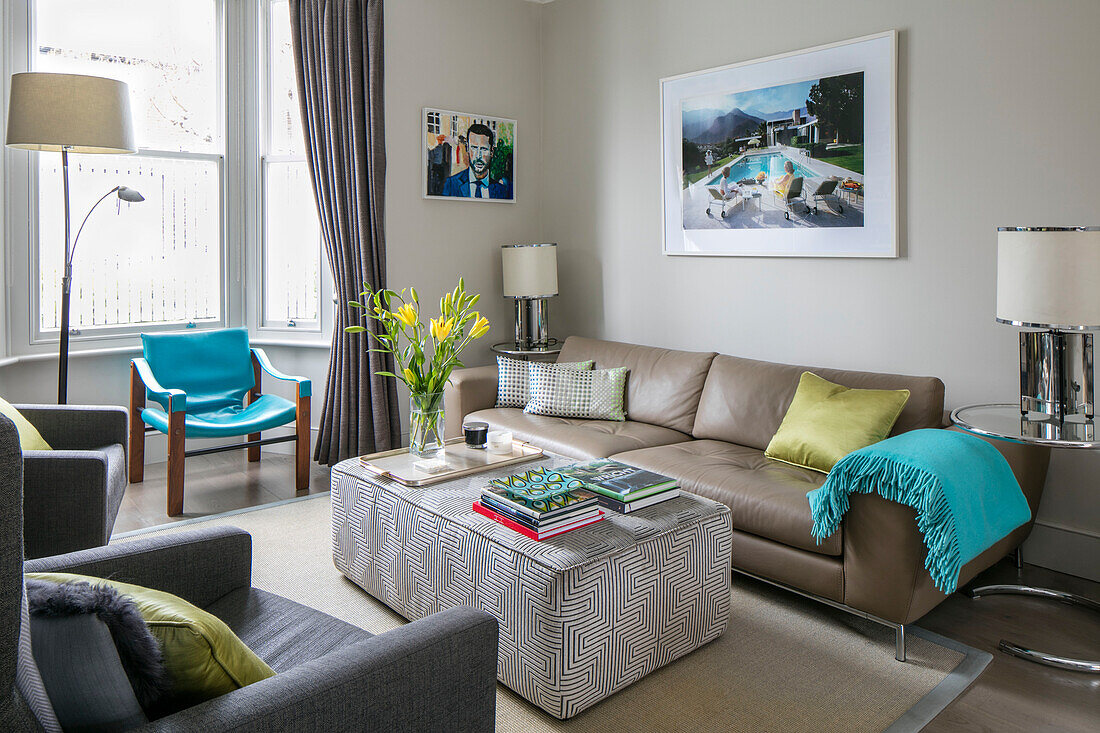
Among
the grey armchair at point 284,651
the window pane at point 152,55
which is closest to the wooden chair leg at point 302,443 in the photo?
the window pane at point 152,55

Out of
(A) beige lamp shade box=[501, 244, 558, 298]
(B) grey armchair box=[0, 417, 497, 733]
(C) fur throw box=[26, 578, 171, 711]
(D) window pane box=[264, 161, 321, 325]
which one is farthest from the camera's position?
(D) window pane box=[264, 161, 321, 325]

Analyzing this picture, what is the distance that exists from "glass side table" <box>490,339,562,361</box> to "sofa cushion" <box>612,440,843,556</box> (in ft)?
4.69

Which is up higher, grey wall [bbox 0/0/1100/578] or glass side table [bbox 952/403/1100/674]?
grey wall [bbox 0/0/1100/578]

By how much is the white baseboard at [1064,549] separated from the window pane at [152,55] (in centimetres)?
459

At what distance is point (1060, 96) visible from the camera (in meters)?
2.90

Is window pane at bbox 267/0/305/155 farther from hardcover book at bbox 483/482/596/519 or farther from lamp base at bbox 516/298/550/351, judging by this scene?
hardcover book at bbox 483/482/596/519

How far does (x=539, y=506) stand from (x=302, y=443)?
226cm

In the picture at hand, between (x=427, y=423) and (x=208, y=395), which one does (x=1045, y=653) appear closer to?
(x=427, y=423)

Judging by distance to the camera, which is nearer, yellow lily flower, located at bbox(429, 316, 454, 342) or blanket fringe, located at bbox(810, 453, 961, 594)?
blanket fringe, located at bbox(810, 453, 961, 594)

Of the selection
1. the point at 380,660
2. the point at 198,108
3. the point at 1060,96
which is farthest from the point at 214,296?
the point at 1060,96

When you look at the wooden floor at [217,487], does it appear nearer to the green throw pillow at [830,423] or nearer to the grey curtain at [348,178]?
the grey curtain at [348,178]

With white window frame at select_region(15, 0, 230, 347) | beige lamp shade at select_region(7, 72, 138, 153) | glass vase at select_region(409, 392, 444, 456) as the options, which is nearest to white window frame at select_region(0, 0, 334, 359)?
white window frame at select_region(15, 0, 230, 347)

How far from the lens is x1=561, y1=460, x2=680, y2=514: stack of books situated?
242 cm

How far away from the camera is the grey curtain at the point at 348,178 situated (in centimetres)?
433
